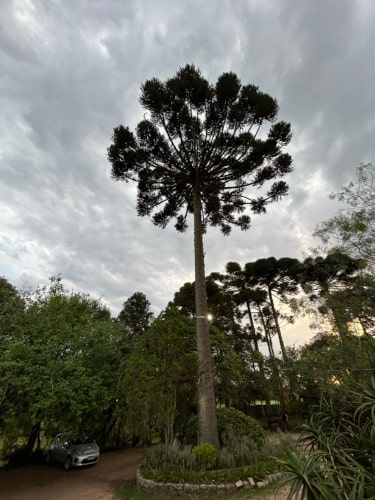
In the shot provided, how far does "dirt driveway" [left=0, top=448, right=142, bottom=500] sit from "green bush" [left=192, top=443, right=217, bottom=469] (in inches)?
89.3

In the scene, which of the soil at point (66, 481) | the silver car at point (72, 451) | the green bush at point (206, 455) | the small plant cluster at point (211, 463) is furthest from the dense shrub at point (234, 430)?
the silver car at point (72, 451)

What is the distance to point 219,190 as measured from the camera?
11.4 metres

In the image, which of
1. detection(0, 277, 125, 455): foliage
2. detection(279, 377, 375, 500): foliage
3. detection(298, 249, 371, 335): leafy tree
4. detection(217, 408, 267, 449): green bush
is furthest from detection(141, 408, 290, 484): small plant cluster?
detection(279, 377, 375, 500): foliage

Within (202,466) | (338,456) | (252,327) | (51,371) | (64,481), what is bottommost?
(64,481)

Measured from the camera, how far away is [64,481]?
7.80 metres

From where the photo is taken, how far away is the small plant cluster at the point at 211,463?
5.80 meters

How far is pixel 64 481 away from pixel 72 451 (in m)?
1.42

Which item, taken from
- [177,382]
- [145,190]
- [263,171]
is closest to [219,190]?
[263,171]

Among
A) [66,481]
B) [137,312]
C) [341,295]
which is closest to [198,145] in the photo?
[341,295]

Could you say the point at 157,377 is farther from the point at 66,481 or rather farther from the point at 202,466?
the point at 66,481

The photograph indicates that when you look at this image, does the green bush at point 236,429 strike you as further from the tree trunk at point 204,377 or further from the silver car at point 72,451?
the silver car at point 72,451

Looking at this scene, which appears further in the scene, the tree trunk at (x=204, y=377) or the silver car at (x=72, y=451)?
the silver car at (x=72, y=451)

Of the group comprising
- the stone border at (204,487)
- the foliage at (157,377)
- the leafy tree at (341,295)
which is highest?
the leafy tree at (341,295)

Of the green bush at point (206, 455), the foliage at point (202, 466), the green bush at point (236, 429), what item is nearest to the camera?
the foliage at point (202, 466)
